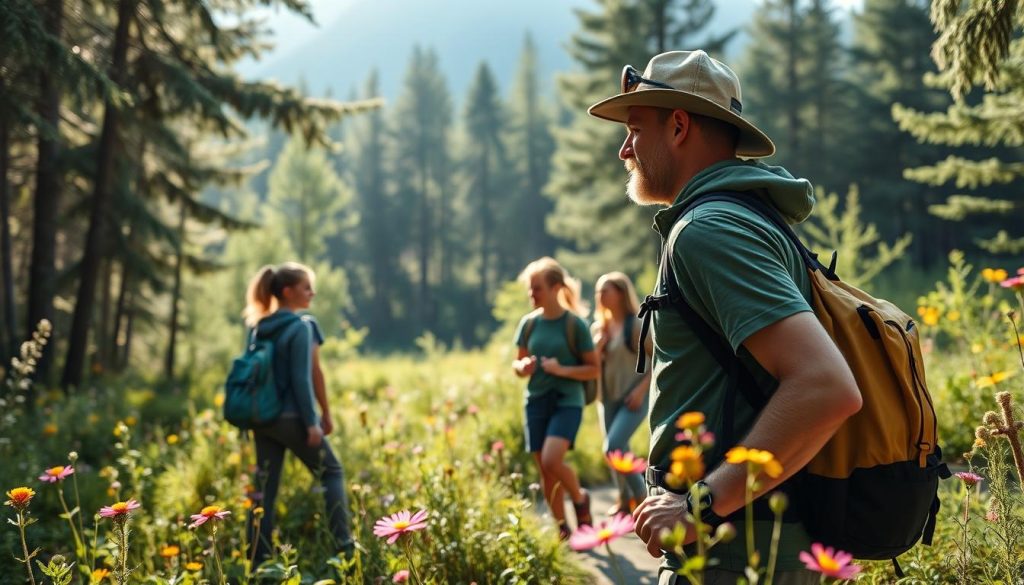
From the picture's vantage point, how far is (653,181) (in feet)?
6.97

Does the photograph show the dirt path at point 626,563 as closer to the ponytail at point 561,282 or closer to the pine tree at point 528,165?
the ponytail at point 561,282

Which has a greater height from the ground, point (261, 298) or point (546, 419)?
point (261, 298)

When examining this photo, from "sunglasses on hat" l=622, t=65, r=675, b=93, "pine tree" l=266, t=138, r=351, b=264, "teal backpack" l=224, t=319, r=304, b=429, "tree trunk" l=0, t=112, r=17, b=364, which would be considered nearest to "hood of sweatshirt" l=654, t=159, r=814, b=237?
"sunglasses on hat" l=622, t=65, r=675, b=93

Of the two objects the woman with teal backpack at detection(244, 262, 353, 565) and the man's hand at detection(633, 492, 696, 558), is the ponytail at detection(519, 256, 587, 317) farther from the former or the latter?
the man's hand at detection(633, 492, 696, 558)

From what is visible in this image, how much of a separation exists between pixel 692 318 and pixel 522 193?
59853 mm

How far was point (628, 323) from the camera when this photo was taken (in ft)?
20.7

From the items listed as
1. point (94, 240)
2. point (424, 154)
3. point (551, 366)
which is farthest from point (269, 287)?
point (424, 154)

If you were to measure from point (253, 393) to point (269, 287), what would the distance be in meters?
0.81

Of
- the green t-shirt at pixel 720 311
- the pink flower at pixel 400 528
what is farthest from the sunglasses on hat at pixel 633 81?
the pink flower at pixel 400 528

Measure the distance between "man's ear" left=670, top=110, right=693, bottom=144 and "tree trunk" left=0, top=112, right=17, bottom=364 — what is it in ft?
37.6

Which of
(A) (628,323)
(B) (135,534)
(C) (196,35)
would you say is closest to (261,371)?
(B) (135,534)

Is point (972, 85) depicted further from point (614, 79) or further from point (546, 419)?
point (614, 79)

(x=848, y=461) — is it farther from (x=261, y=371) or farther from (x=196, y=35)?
(x=196, y=35)

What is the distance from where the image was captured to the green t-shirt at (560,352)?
5848 mm
